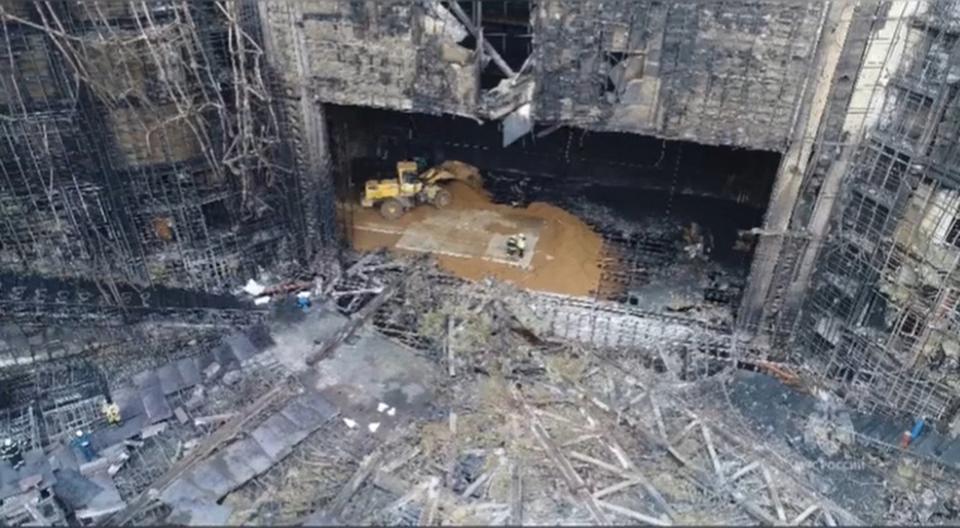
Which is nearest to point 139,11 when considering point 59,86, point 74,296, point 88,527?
point 59,86

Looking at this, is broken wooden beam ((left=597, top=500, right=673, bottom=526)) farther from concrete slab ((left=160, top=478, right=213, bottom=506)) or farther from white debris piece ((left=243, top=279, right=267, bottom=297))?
white debris piece ((left=243, top=279, right=267, bottom=297))

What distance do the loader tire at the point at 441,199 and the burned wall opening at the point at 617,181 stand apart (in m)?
1.48

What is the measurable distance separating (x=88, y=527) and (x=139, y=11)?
10041 mm

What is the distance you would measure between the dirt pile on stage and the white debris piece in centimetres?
349

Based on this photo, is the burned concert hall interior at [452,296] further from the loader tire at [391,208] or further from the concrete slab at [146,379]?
the loader tire at [391,208]

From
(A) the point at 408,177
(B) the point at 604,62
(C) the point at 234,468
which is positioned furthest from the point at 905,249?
(C) the point at 234,468

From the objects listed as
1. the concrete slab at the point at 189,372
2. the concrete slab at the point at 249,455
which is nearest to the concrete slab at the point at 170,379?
the concrete slab at the point at 189,372

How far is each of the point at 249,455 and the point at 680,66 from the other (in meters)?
11.7

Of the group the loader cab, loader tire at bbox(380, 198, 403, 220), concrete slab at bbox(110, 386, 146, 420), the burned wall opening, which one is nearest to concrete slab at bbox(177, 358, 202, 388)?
concrete slab at bbox(110, 386, 146, 420)

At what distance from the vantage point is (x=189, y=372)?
16.5 meters

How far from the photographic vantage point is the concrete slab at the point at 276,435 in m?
14.5

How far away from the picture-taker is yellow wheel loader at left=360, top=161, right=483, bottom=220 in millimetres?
22828

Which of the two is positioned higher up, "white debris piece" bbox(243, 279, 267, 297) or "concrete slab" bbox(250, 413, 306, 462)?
"white debris piece" bbox(243, 279, 267, 297)

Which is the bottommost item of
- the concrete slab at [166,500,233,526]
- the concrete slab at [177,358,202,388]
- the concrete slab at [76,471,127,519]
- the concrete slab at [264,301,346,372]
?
the concrete slab at [76,471,127,519]
